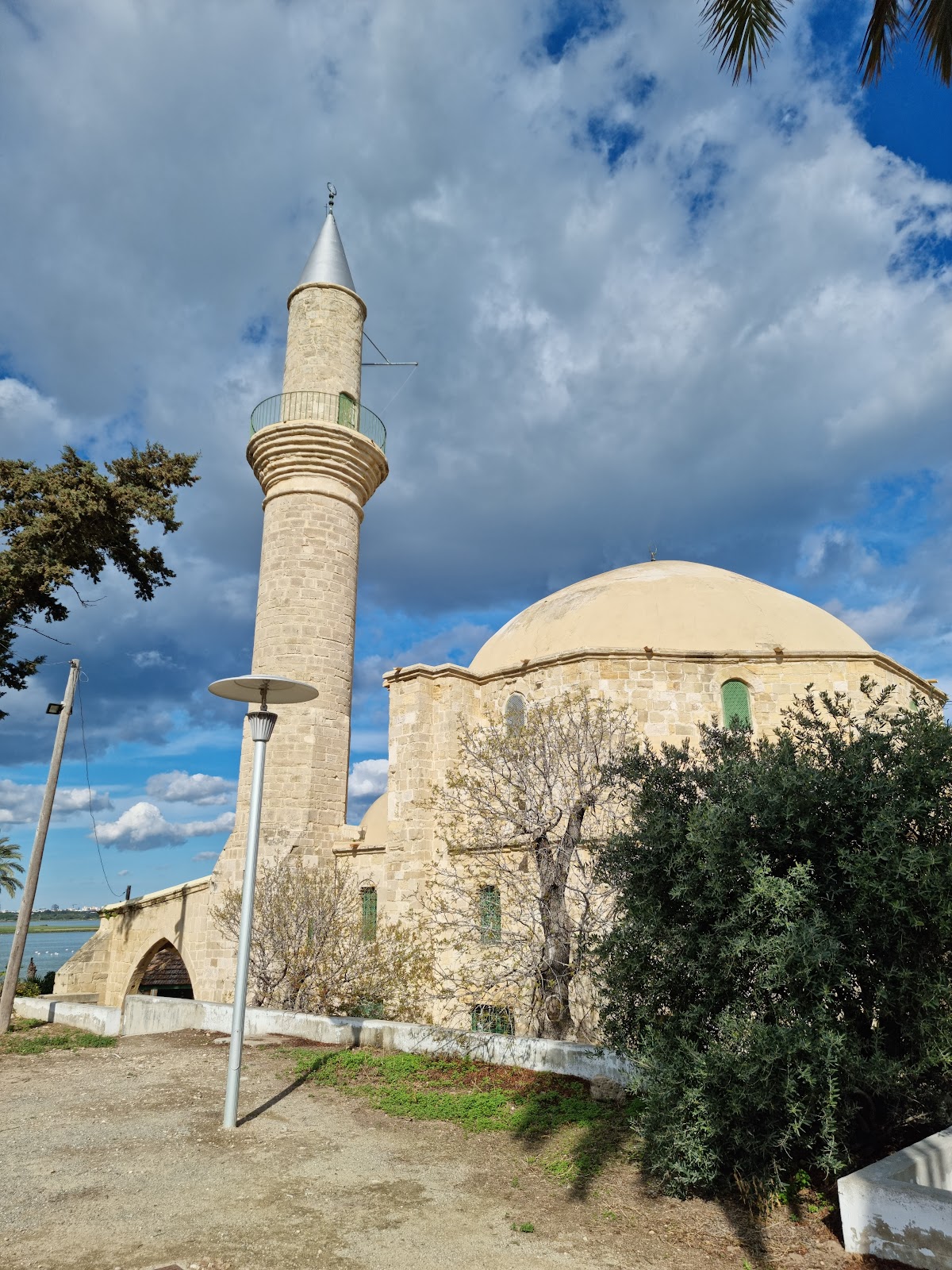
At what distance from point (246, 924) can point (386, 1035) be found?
3206mm

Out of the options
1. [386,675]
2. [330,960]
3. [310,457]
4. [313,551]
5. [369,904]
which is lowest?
[330,960]

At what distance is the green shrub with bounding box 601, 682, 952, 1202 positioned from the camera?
4125mm

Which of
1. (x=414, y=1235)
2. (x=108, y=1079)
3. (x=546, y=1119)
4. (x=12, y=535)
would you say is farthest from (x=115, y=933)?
(x=414, y=1235)

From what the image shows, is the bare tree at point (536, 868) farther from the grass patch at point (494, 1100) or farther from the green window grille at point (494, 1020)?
the grass patch at point (494, 1100)

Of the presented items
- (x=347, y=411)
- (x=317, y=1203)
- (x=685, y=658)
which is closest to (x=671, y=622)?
(x=685, y=658)

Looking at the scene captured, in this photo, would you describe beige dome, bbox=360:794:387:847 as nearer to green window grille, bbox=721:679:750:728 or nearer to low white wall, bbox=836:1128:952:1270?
green window grille, bbox=721:679:750:728

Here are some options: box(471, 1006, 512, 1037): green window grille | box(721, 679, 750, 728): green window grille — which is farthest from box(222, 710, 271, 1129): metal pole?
box(721, 679, 750, 728): green window grille

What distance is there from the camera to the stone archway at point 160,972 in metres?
19.4

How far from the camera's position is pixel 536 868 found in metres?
10.2

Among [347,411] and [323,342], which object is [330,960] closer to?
[347,411]

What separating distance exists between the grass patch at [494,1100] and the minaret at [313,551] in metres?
8.32

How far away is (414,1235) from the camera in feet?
12.5

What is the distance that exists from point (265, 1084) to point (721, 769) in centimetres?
459

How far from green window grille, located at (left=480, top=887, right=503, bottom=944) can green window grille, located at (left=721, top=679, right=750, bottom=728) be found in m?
5.46
